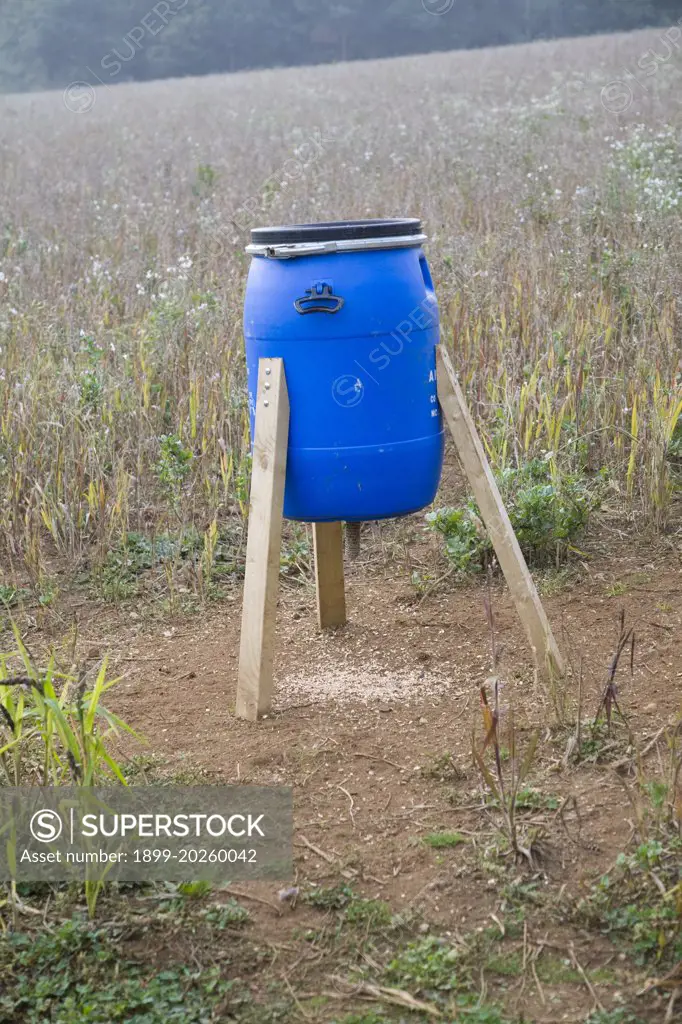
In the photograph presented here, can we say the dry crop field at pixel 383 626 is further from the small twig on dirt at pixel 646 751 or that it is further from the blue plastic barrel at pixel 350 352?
the blue plastic barrel at pixel 350 352

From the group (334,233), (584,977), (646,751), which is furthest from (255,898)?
(334,233)

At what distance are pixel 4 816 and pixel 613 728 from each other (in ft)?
4.59

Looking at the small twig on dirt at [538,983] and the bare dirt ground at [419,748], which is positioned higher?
the bare dirt ground at [419,748]

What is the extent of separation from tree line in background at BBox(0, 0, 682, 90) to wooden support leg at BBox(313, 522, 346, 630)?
757 inches

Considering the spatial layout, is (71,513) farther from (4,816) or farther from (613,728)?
(613,728)

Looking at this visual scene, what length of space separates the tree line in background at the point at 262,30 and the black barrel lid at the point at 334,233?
1931 centimetres

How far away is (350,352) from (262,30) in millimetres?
24590

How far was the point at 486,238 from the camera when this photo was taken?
18.0 ft

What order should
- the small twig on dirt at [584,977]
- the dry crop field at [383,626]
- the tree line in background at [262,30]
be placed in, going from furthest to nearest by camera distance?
the tree line in background at [262,30], the dry crop field at [383,626], the small twig on dirt at [584,977]

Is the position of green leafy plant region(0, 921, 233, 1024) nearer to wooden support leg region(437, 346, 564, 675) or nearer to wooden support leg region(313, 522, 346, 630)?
wooden support leg region(437, 346, 564, 675)

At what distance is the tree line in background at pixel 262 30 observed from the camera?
21.4 m

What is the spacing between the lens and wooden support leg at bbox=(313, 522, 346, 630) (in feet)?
10.7

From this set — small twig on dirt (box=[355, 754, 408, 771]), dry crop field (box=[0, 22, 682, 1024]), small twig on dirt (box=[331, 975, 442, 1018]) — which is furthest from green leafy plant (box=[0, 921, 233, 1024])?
small twig on dirt (box=[355, 754, 408, 771])

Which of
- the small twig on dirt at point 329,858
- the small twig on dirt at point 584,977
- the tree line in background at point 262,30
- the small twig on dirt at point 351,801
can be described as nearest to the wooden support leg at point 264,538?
the small twig on dirt at point 351,801
